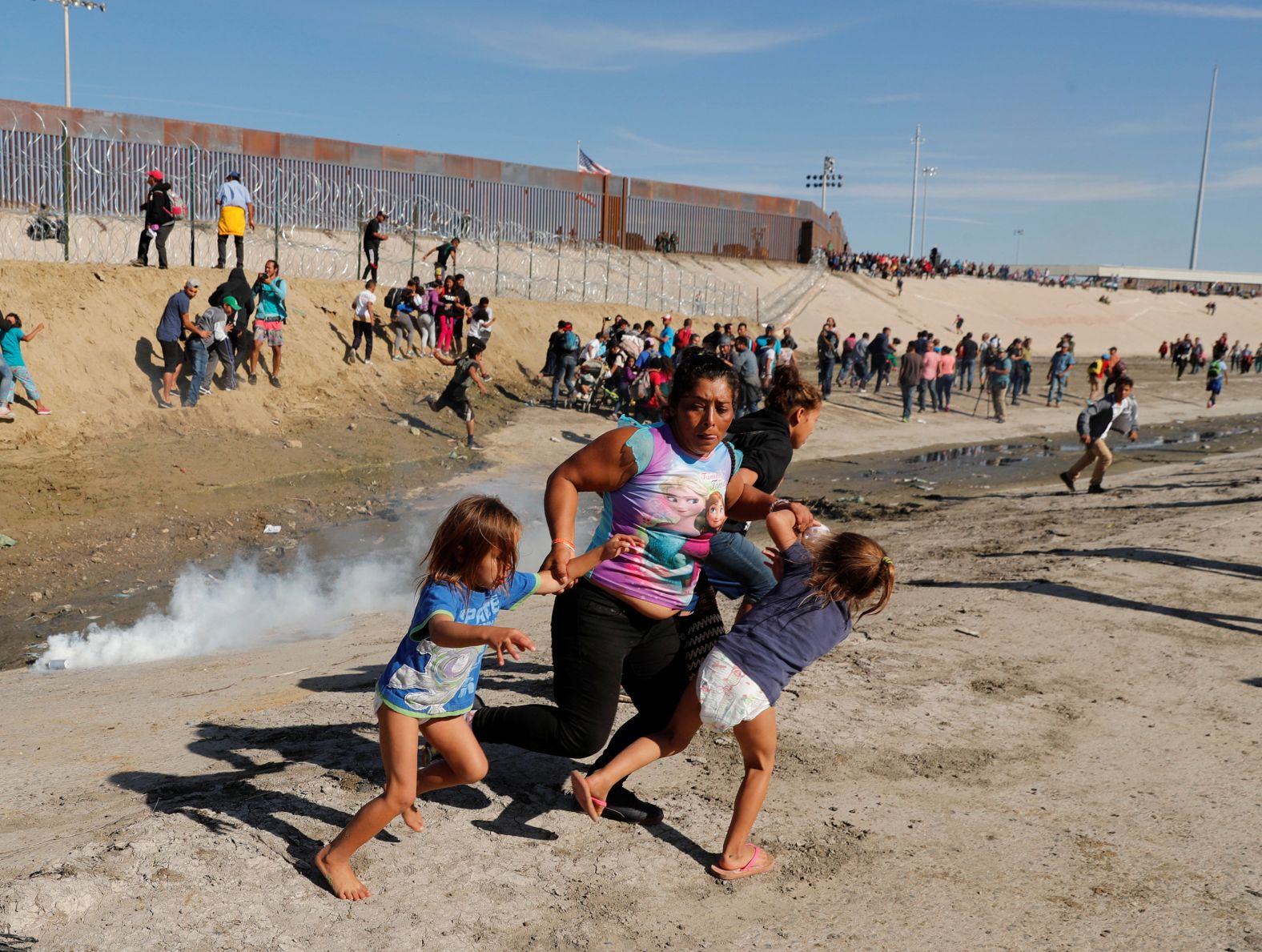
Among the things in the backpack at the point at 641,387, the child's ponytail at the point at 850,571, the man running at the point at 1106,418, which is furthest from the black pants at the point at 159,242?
the child's ponytail at the point at 850,571

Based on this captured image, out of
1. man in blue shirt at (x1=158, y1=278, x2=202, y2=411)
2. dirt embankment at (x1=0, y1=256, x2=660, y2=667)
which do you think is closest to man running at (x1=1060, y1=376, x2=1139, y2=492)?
dirt embankment at (x1=0, y1=256, x2=660, y2=667)

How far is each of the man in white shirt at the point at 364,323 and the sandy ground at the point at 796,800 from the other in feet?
37.7

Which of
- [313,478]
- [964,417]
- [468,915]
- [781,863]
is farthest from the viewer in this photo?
[964,417]

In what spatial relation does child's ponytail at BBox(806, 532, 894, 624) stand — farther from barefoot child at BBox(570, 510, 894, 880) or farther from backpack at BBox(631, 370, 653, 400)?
backpack at BBox(631, 370, 653, 400)

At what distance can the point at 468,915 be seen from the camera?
3.45 meters

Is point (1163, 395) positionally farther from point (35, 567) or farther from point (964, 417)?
point (35, 567)

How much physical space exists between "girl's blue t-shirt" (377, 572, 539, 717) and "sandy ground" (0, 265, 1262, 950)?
0.71 metres

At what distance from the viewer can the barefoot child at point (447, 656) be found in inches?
129

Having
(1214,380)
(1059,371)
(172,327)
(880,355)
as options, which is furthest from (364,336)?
(1214,380)

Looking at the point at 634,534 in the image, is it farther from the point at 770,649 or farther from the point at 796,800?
the point at 796,800

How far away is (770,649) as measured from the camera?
3562 millimetres

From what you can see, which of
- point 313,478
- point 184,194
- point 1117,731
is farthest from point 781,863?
point 184,194

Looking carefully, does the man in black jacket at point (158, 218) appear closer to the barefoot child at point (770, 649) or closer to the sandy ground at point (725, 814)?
the sandy ground at point (725, 814)

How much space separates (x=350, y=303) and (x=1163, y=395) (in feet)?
79.4
